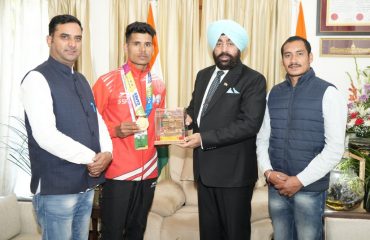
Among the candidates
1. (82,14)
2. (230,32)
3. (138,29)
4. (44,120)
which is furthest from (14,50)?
(230,32)

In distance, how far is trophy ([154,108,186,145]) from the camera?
101 inches

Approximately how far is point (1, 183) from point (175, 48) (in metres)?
2.74

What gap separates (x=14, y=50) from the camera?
14.7 feet

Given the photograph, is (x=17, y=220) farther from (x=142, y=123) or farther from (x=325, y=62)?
(x=325, y=62)

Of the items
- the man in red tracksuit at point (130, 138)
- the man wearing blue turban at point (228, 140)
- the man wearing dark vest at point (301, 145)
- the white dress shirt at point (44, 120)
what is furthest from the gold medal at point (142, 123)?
the man wearing dark vest at point (301, 145)

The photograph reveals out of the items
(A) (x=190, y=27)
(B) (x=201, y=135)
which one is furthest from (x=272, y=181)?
(A) (x=190, y=27)

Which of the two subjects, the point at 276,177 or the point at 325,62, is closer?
the point at 276,177

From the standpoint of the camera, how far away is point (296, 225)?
234 centimetres

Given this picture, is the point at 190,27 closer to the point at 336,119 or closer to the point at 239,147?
the point at 239,147

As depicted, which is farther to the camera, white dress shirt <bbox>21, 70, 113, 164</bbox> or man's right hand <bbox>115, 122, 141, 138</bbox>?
man's right hand <bbox>115, 122, 141, 138</bbox>

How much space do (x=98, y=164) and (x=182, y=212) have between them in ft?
5.42

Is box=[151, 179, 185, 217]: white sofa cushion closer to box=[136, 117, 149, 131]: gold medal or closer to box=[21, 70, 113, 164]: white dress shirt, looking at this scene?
box=[136, 117, 149, 131]: gold medal

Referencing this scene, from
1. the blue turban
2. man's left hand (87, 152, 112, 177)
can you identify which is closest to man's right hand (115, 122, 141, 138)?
man's left hand (87, 152, 112, 177)

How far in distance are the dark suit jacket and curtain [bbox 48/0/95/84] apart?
2.38 metres
